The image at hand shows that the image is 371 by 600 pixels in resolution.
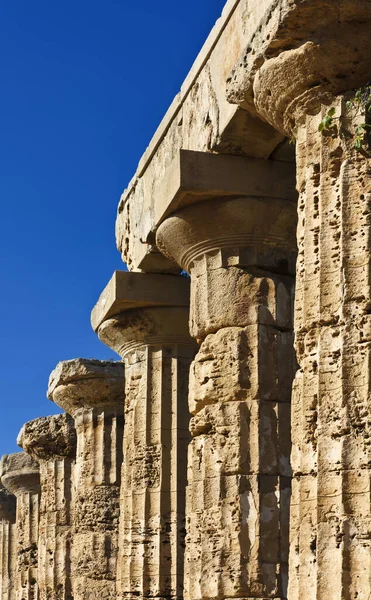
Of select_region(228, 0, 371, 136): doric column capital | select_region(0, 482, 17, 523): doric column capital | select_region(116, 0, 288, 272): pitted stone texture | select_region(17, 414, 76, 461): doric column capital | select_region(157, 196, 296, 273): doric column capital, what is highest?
select_region(116, 0, 288, 272): pitted stone texture

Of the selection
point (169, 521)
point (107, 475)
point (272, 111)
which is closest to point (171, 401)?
point (169, 521)

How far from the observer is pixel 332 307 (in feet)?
31.2

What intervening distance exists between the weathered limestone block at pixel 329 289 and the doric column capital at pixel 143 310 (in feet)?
17.5

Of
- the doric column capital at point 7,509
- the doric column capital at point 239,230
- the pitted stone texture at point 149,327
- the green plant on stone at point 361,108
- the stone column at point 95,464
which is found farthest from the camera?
the doric column capital at point 7,509

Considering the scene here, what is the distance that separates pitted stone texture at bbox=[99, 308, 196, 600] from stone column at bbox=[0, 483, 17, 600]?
42.0ft

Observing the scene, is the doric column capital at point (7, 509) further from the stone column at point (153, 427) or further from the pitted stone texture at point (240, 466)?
the pitted stone texture at point (240, 466)

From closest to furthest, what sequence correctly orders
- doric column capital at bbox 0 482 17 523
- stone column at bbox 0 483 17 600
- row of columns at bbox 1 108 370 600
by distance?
1. row of columns at bbox 1 108 370 600
2. stone column at bbox 0 483 17 600
3. doric column capital at bbox 0 482 17 523

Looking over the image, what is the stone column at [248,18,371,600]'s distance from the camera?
29.2 feet

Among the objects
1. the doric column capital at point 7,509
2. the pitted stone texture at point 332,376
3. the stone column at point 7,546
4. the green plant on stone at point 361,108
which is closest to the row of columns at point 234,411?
the pitted stone texture at point 332,376

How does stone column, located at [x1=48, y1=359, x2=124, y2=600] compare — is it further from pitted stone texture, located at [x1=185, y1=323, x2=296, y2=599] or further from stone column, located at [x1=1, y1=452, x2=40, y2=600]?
pitted stone texture, located at [x1=185, y1=323, x2=296, y2=599]

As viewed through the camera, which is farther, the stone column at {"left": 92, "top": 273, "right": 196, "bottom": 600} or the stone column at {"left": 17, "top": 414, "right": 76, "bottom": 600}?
the stone column at {"left": 17, "top": 414, "right": 76, "bottom": 600}

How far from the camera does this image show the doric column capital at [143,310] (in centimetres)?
1574

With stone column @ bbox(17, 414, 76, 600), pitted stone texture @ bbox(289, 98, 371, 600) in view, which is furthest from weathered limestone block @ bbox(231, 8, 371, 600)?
stone column @ bbox(17, 414, 76, 600)

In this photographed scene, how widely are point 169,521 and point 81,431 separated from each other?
4792 millimetres
